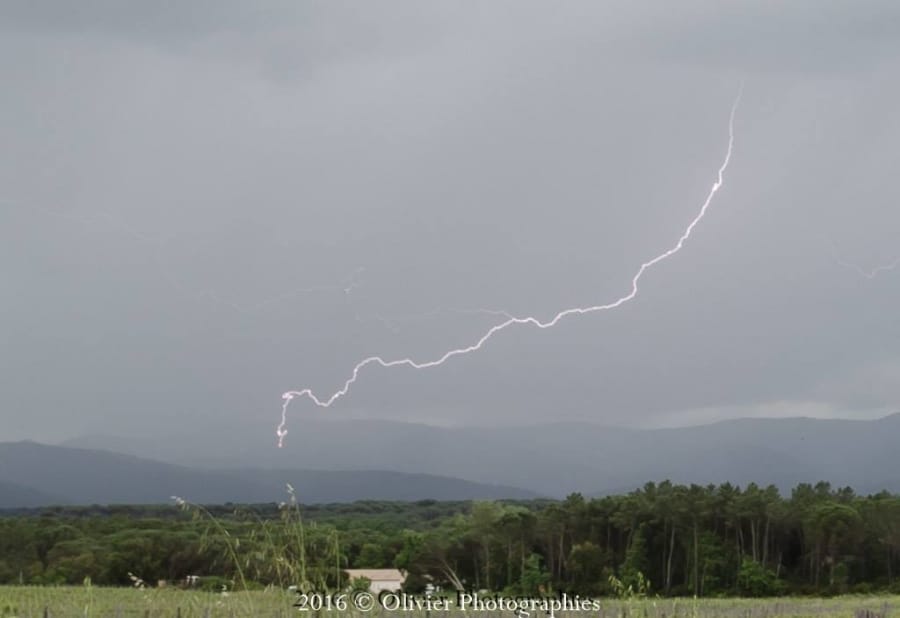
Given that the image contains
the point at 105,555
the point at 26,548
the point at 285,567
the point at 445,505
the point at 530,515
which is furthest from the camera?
the point at 445,505

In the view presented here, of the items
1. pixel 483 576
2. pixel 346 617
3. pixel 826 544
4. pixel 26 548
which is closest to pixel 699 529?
pixel 826 544

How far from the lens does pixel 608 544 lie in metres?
85.1

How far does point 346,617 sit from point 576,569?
75.4m

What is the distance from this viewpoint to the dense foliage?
7175 centimetres

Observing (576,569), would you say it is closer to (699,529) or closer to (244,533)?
(699,529)

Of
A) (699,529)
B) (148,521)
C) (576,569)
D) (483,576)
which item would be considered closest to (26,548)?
(148,521)

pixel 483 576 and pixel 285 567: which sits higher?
pixel 285 567

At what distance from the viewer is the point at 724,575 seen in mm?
79000

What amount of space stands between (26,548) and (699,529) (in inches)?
1930

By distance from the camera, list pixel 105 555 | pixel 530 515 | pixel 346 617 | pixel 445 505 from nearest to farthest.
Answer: pixel 346 617
pixel 105 555
pixel 530 515
pixel 445 505

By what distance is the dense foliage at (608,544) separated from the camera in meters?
71.8

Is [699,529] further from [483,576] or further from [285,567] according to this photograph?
[285,567]

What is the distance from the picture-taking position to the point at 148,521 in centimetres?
8481

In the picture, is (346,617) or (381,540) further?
(381,540)
